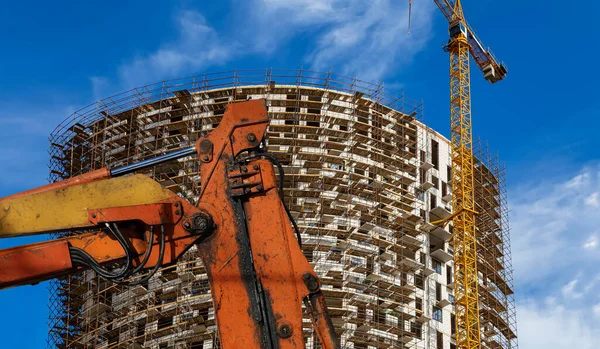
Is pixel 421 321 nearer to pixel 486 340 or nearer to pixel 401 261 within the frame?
pixel 401 261

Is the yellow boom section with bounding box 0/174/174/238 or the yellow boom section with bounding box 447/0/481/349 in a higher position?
the yellow boom section with bounding box 447/0/481/349

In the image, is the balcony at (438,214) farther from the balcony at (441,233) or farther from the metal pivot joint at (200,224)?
the metal pivot joint at (200,224)

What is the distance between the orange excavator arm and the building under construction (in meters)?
36.2

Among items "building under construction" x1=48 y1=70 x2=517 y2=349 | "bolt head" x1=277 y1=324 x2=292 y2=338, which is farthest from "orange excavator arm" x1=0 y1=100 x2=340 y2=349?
"building under construction" x1=48 y1=70 x2=517 y2=349

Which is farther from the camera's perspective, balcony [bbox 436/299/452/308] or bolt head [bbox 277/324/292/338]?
balcony [bbox 436/299/452/308]

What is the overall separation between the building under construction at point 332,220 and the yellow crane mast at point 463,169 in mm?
841

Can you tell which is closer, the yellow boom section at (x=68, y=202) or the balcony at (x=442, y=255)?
the yellow boom section at (x=68, y=202)

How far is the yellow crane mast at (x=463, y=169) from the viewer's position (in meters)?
58.9

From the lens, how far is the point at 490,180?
69.7 meters

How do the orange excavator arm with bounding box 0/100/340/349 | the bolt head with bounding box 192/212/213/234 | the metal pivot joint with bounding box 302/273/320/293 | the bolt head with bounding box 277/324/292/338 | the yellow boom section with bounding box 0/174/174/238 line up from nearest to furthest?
the bolt head with bounding box 277/324/292/338 < the orange excavator arm with bounding box 0/100/340/349 < the metal pivot joint with bounding box 302/273/320/293 < the bolt head with bounding box 192/212/213/234 < the yellow boom section with bounding box 0/174/174/238

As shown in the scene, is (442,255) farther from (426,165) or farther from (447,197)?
(426,165)

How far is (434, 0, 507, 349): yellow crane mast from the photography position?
58938mm

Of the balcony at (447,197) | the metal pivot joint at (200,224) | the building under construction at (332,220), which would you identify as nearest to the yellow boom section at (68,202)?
the metal pivot joint at (200,224)

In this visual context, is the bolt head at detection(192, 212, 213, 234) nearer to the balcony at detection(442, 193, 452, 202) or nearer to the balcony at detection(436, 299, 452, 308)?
the balcony at detection(436, 299, 452, 308)
